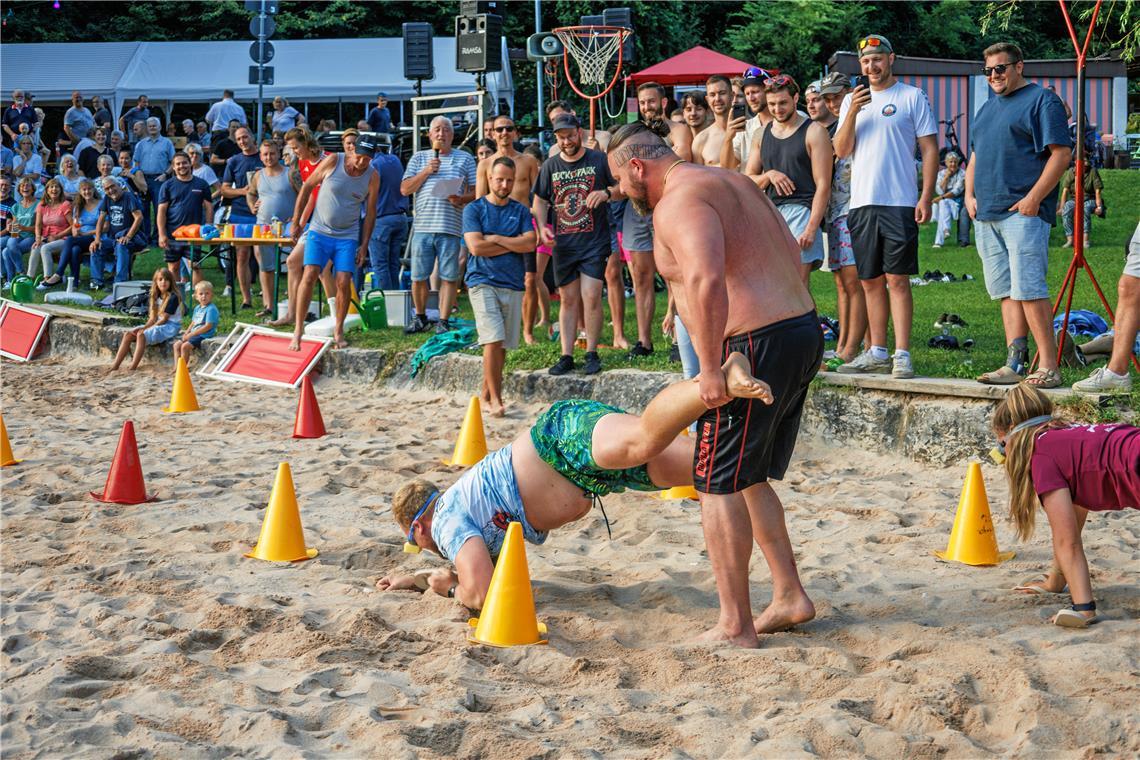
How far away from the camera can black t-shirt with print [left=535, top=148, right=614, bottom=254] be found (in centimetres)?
896

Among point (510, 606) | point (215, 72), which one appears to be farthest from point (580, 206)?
point (215, 72)

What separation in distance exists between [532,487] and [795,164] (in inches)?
157

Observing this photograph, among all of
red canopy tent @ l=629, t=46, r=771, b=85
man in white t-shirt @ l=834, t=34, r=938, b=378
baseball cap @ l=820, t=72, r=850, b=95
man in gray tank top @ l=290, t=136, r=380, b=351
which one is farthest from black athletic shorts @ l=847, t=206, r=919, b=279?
red canopy tent @ l=629, t=46, r=771, b=85

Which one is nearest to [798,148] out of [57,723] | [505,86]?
[57,723]

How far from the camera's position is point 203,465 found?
770cm

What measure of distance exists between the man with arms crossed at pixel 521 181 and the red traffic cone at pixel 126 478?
294cm

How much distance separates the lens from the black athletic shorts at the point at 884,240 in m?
7.36

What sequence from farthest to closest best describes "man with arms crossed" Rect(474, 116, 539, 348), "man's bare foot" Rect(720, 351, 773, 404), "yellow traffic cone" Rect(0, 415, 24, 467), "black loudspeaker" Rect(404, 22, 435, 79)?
1. "black loudspeaker" Rect(404, 22, 435, 79)
2. "man with arms crossed" Rect(474, 116, 539, 348)
3. "yellow traffic cone" Rect(0, 415, 24, 467)
4. "man's bare foot" Rect(720, 351, 773, 404)

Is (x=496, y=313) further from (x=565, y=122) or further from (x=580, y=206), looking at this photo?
(x=565, y=122)

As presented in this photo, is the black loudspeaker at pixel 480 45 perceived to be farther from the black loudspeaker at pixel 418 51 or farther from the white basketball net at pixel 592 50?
the black loudspeaker at pixel 418 51

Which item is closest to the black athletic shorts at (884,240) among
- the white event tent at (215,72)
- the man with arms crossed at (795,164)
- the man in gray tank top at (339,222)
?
the man with arms crossed at (795,164)

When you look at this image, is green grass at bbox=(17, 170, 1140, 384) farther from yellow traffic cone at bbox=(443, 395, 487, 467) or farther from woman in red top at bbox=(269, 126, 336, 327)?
yellow traffic cone at bbox=(443, 395, 487, 467)

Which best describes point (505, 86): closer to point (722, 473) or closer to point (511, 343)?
point (511, 343)

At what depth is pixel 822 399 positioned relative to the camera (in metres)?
7.78
